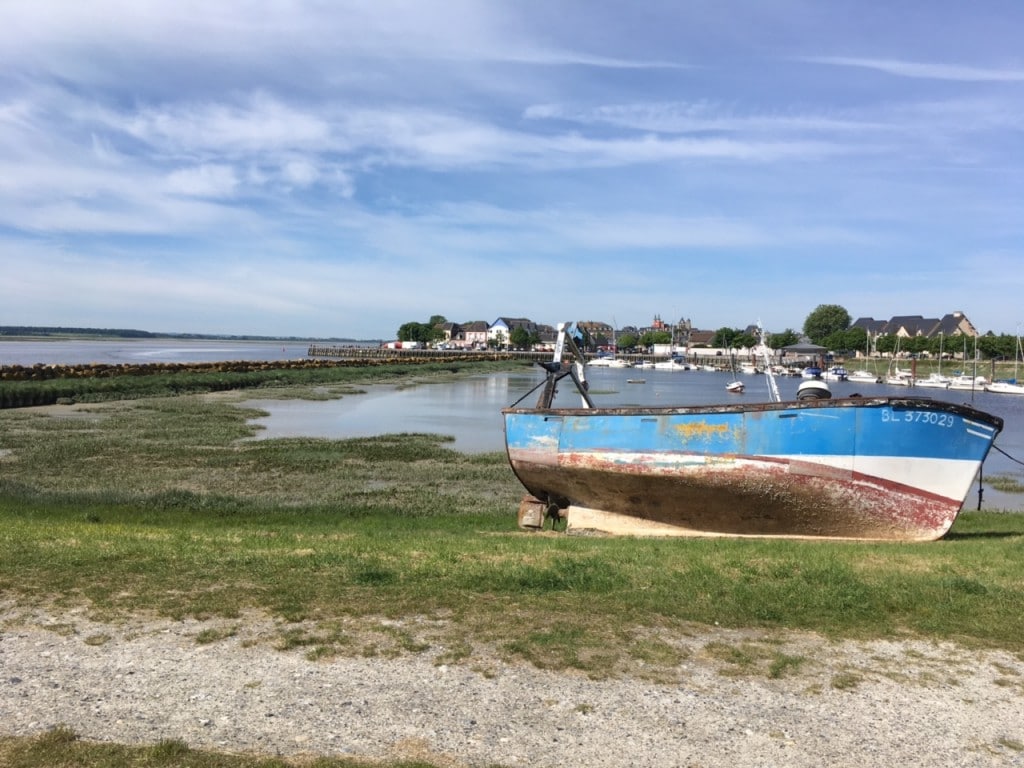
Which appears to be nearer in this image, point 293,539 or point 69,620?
point 69,620

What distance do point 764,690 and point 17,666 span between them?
5.57 metres

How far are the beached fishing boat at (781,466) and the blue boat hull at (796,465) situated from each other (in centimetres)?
2

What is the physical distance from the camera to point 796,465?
13297mm

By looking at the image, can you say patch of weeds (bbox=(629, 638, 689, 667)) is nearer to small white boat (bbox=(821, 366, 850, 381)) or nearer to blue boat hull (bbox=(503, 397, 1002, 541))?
blue boat hull (bbox=(503, 397, 1002, 541))

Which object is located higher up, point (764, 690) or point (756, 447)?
point (756, 447)

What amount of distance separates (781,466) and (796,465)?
0.24 metres

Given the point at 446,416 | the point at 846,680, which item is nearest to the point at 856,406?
the point at 846,680

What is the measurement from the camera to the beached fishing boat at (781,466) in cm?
1303

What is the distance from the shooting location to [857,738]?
5180 millimetres

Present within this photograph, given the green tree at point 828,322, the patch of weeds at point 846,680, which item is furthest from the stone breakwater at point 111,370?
the green tree at point 828,322

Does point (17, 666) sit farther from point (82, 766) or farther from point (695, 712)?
point (695, 712)

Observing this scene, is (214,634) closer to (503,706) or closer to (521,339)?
(503,706)

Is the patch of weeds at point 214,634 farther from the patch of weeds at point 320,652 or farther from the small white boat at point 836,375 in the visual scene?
the small white boat at point 836,375

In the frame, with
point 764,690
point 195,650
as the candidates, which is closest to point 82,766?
point 195,650
